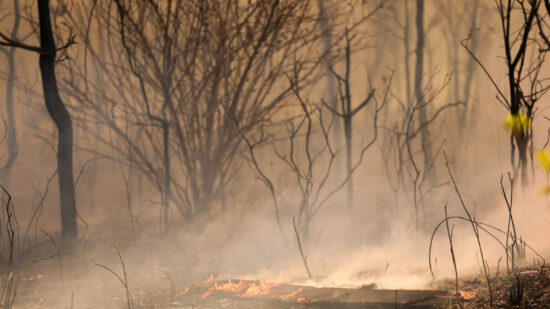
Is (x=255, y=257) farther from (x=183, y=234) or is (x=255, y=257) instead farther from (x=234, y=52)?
(x=234, y=52)

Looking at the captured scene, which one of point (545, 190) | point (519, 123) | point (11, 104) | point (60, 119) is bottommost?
point (545, 190)

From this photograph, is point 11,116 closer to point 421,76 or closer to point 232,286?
point 232,286

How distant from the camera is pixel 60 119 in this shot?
14.6 ft

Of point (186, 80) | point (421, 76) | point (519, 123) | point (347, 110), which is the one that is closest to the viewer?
point (519, 123)

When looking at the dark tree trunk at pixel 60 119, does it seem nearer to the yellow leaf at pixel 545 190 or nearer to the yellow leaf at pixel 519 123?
the yellow leaf at pixel 519 123

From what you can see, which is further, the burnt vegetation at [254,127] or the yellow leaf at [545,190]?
the burnt vegetation at [254,127]

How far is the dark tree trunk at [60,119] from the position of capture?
4324mm

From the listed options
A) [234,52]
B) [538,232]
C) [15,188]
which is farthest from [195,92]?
[538,232]

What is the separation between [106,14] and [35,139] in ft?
5.09

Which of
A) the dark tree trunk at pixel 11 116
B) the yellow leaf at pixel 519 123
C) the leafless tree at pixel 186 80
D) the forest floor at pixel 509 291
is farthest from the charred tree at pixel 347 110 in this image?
the dark tree trunk at pixel 11 116

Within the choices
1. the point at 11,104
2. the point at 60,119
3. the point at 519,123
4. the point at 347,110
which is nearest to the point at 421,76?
the point at 347,110

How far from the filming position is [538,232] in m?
4.41

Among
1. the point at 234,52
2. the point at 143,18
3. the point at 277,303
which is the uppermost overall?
the point at 143,18

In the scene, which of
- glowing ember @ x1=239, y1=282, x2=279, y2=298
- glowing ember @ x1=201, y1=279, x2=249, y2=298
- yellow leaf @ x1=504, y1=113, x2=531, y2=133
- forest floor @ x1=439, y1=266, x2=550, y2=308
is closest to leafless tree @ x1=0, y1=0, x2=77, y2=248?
glowing ember @ x1=201, y1=279, x2=249, y2=298
